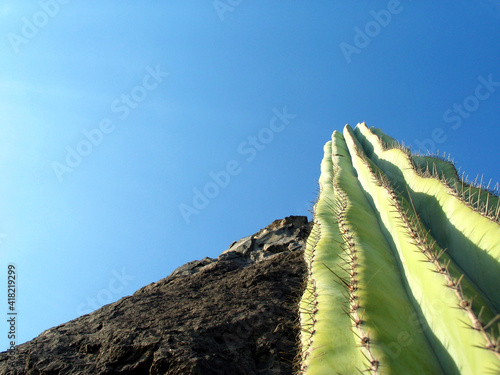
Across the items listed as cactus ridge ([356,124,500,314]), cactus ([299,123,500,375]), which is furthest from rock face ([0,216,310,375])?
cactus ridge ([356,124,500,314])

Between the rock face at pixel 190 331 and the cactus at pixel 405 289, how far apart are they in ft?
2.17

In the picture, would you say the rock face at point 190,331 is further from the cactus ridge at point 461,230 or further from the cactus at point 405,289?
the cactus ridge at point 461,230

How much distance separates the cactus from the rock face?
66 centimetres

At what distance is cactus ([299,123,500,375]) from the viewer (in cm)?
171

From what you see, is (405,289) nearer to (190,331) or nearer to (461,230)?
(461,230)

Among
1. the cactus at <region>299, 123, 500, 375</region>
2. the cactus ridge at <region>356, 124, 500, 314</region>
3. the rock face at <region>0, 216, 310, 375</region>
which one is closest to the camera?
the cactus at <region>299, 123, 500, 375</region>

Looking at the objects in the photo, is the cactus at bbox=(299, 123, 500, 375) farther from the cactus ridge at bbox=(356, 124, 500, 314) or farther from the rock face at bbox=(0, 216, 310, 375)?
the rock face at bbox=(0, 216, 310, 375)

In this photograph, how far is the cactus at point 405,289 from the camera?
171 cm

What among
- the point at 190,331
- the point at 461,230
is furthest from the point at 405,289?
the point at 190,331

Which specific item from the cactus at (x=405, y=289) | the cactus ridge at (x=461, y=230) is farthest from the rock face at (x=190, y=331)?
the cactus ridge at (x=461, y=230)

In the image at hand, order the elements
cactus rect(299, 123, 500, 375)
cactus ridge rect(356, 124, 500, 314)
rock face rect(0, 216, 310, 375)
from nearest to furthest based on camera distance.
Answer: cactus rect(299, 123, 500, 375)
cactus ridge rect(356, 124, 500, 314)
rock face rect(0, 216, 310, 375)

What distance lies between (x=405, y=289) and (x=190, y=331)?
1.78m

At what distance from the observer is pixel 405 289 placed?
2.39 meters

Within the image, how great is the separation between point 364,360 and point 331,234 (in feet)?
4.73
